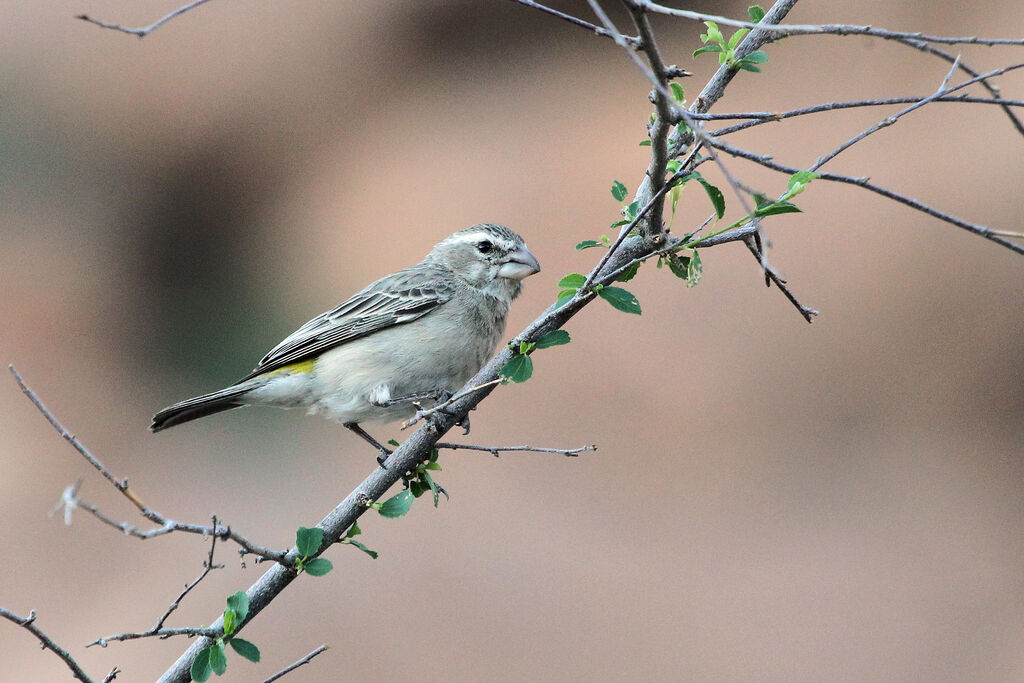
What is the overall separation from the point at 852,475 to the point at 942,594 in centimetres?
147

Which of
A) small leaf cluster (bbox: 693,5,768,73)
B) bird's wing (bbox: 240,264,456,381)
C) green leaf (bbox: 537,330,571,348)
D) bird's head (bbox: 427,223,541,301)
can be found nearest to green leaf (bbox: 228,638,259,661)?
green leaf (bbox: 537,330,571,348)

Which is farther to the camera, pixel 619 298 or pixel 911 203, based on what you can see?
pixel 619 298

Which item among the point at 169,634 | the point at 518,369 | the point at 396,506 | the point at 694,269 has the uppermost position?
the point at 694,269

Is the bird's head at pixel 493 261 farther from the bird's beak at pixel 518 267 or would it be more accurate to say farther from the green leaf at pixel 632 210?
the green leaf at pixel 632 210

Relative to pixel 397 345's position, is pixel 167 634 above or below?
below

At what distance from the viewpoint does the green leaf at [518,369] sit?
3113 mm

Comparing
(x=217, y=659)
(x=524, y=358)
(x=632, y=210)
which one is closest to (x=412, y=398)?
(x=524, y=358)

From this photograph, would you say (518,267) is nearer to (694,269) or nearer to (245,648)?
(694,269)

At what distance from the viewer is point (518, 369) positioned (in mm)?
3127

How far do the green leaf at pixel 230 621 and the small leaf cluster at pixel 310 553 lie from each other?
238mm

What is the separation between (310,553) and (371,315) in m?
2.52

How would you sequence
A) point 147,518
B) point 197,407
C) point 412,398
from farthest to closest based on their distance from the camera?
1. point 197,407
2. point 412,398
3. point 147,518

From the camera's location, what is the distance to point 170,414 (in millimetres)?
4805

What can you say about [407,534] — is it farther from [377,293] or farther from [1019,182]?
[1019,182]
